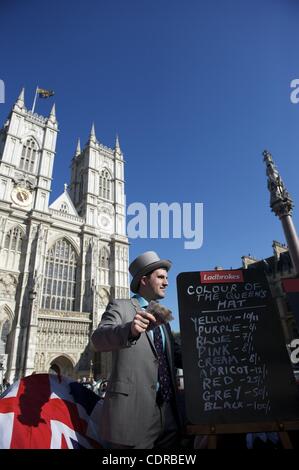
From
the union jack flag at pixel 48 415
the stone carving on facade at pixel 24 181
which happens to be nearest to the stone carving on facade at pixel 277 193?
the union jack flag at pixel 48 415

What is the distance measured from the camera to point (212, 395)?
2105 mm

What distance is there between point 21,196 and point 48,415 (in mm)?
28339

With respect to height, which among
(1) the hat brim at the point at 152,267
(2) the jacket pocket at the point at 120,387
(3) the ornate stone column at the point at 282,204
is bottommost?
(2) the jacket pocket at the point at 120,387

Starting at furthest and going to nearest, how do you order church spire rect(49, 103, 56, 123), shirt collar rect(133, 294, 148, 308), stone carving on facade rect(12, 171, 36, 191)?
church spire rect(49, 103, 56, 123)
stone carving on facade rect(12, 171, 36, 191)
shirt collar rect(133, 294, 148, 308)

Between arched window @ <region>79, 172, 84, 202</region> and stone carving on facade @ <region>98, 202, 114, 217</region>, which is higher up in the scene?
arched window @ <region>79, 172, 84, 202</region>

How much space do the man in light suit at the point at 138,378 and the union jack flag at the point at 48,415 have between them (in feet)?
1.28

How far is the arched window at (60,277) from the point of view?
26531 mm

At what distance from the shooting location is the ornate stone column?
9.59m

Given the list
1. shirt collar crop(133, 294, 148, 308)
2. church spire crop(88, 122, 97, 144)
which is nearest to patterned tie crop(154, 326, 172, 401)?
shirt collar crop(133, 294, 148, 308)

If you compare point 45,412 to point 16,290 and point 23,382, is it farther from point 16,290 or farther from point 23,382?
point 16,290

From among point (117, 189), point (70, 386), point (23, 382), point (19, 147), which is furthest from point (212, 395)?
point (117, 189)

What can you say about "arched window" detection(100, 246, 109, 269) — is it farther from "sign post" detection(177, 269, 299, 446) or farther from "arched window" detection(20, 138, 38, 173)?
"sign post" detection(177, 269, 299, 446)

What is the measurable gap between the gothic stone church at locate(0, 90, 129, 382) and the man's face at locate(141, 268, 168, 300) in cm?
2056

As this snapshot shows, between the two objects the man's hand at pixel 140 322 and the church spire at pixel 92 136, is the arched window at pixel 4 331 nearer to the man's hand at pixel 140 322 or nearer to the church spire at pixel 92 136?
the man's hand at pixel 140 322
